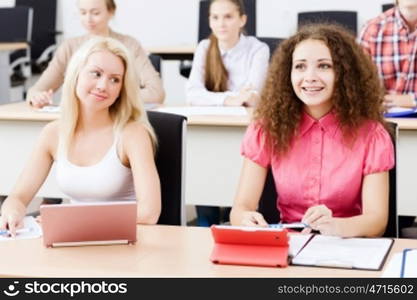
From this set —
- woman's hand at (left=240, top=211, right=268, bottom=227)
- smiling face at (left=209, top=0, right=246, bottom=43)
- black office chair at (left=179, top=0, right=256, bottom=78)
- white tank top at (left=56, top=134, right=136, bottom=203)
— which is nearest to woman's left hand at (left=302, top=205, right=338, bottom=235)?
woman's hand at (left=240, top=211, right=268, bottom=227)

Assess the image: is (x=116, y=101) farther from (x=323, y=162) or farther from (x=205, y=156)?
(x=205, y=156)

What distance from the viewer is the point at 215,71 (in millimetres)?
3900

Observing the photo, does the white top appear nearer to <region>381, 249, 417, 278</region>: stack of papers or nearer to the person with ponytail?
the person with ponytail

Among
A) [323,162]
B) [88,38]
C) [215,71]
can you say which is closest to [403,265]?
[323,162]

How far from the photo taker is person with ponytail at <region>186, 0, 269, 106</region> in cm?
390

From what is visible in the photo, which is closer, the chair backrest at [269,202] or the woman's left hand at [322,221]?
the woman's left hand at [322,221]

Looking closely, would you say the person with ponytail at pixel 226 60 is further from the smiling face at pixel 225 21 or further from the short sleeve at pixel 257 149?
the short sleeve at pixel 257 149

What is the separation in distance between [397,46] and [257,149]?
1.94 metres

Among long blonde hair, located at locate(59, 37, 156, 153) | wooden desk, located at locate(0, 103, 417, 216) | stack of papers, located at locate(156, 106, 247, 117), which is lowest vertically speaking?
wooden desk, located at locate(0, 103, 417, 216)

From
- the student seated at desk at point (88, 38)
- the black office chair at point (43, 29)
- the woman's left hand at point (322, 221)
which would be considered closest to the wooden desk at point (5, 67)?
the black office chair at point (43, 29)

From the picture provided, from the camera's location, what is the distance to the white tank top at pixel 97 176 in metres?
2.24

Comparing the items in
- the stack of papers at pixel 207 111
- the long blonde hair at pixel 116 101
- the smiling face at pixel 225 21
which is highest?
the smiling face at pixel 225 21

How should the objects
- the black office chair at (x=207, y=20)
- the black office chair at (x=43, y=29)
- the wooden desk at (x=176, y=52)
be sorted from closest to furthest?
the black office chair at (x=207, y=20) → the wooden desk at (x=176, y=52) → the black office chair at (x=43, y=29)

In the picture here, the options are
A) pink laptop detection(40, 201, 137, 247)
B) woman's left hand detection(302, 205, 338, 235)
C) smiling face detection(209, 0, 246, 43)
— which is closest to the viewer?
pink laptop detection(40, 201, 137, 247)
